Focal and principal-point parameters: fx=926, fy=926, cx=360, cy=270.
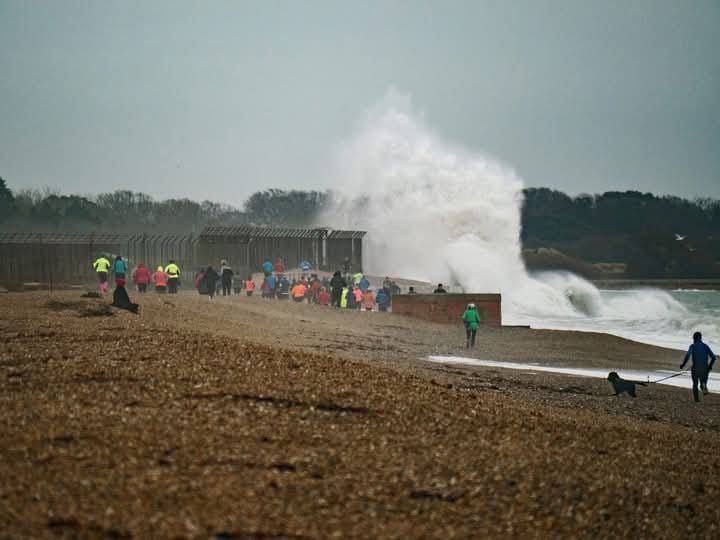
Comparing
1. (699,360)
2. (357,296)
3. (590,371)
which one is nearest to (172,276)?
(357,296)

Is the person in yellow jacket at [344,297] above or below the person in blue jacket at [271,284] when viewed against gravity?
below

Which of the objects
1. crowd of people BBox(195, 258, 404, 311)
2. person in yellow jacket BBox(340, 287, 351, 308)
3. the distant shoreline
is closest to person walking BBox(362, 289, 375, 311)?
crowd of people BBox(195, 258, 404, 311)

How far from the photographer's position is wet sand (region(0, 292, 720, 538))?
5.98 metres

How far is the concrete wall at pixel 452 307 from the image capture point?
1356 inches

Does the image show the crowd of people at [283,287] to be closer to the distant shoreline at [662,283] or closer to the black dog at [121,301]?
the black dog at [121,301]

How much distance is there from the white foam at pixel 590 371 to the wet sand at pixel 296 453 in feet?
23.2

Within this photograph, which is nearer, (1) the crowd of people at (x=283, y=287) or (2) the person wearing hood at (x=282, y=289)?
(1) the crowd of people at (x=283, y=287)

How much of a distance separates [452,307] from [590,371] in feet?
41.9

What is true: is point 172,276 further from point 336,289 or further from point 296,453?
point 296,453

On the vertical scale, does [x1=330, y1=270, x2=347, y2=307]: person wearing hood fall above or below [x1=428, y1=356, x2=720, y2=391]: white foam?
above

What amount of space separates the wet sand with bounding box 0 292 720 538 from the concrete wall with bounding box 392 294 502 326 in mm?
20735

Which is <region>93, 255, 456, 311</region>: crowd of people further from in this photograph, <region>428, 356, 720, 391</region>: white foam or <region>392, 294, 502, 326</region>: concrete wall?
<region>428, 356, 720, 391</region>: white foam

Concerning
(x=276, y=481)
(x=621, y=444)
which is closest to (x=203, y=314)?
(x=621, y=444)

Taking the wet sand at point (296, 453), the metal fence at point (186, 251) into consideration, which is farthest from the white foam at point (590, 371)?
the metal fence at point (186, 251)
